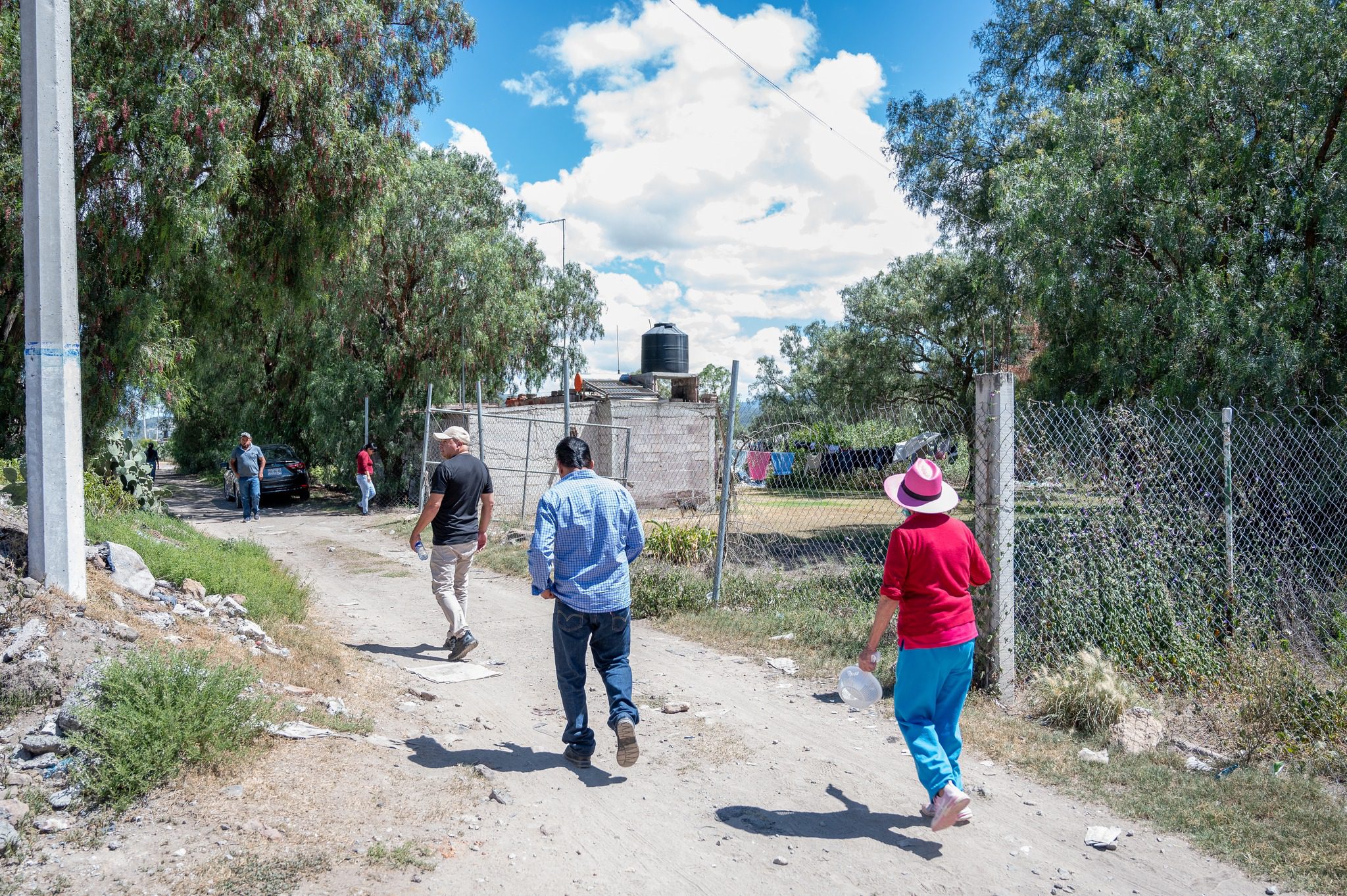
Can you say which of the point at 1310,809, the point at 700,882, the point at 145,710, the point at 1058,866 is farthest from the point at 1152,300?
the point at 145,710

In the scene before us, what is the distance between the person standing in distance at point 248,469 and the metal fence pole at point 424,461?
10.6ft

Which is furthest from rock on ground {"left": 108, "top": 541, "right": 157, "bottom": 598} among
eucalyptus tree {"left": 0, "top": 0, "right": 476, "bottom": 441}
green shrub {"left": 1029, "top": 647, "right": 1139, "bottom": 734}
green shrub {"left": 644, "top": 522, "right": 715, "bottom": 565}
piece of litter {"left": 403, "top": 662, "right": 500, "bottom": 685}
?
green shrub {"left": 1029, "top": 647, "right": 1139, "bottom": 734}

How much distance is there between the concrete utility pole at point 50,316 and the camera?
227 inches

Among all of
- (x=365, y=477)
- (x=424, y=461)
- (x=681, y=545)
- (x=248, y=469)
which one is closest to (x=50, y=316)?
(x=681, y=545)

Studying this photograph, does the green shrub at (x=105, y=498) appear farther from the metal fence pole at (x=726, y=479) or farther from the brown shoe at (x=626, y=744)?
the brown shoe at (x=626, y=744)

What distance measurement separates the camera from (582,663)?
4855 millimetres

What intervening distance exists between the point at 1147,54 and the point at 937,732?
12.1 metres

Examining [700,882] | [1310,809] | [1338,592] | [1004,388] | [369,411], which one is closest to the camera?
[700,882]

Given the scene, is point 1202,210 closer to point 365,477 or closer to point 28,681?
point 28,681

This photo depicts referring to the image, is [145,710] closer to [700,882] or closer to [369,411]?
[700,882]

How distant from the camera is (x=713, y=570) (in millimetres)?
9477

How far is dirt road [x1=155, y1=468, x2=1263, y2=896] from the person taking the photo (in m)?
3.67

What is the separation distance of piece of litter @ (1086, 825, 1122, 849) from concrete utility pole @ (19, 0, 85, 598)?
6.06 metres

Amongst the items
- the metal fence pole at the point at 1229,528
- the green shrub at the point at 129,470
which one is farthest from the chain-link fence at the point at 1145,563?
the green shrub at the point at 129,470
